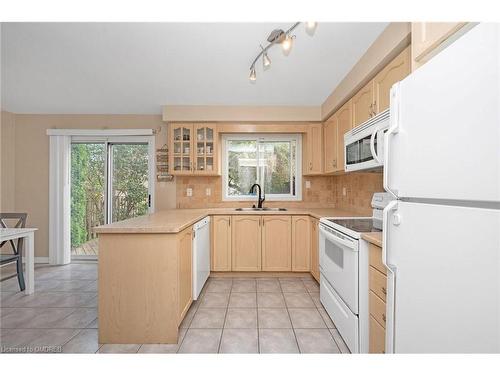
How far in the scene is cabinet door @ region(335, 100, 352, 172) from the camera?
258 cm

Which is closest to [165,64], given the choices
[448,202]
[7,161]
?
[448,202]

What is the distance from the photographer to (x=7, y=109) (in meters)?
3.61

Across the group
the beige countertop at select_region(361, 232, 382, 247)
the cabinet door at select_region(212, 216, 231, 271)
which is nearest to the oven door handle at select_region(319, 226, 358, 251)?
the beige countertop at select_region(361, 232, 382, 247)

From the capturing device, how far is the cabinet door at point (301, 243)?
10.4ft

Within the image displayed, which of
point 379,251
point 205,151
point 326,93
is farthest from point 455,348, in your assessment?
point 205,151

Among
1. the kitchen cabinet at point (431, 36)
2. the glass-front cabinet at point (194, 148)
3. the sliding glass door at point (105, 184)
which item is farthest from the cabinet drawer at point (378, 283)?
the sliding glass door at point (105, 184)

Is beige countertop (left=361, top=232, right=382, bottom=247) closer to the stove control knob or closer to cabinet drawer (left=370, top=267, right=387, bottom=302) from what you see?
cabinet drawer (left=370, top=267, right=387, bottom=302)

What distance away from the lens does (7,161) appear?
→ 3.67 m

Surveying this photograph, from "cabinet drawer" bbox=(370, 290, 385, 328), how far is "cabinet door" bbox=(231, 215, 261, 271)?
183 centimetres

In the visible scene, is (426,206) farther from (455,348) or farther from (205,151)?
(205,151)

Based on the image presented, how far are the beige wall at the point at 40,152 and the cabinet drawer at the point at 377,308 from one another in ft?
9.93

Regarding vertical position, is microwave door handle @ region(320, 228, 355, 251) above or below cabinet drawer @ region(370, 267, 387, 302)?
above

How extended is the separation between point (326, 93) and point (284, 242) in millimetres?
1917

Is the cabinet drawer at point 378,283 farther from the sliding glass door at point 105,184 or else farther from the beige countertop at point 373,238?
the sliding glass door at point 105,184
